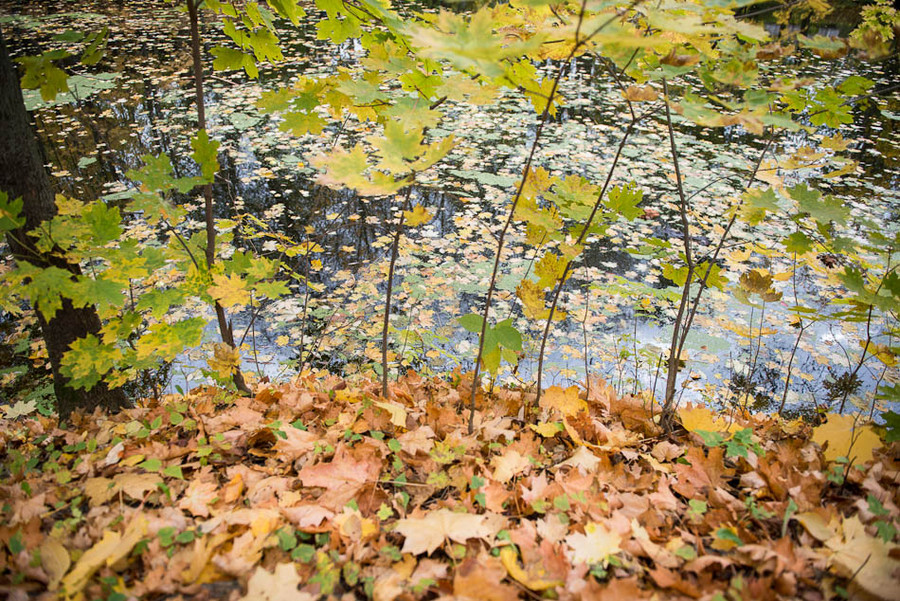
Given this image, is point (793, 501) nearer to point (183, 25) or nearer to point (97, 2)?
point (183, 25)

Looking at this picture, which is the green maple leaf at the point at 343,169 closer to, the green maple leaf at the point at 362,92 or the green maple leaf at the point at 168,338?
the green maple leaf at the point at 362,92

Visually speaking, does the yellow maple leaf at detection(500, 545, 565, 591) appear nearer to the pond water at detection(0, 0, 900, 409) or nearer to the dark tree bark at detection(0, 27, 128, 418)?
the pond water at detection(0, 0, 900, 409)

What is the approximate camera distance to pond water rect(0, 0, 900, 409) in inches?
146

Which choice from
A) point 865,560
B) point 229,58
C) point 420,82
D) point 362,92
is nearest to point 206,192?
point 229,58

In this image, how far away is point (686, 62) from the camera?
136cm

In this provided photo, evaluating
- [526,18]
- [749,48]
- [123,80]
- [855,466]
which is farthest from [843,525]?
[123,80]

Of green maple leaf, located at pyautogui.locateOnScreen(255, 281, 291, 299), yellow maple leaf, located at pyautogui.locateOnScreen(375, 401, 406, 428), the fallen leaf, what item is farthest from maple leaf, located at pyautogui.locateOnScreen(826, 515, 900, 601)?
green maple leaf, located at pyautogui.locateOnScreen(255, 281, 291, 299)

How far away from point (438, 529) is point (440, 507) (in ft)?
0.56

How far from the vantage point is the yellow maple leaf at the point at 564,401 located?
1.98 metres

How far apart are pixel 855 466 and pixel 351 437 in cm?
173

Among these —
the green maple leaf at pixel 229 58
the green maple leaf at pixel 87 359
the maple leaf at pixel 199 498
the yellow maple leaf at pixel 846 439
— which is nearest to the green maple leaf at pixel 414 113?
the green maple leaf at pixel 229 58

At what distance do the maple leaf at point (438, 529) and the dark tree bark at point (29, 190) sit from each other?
4.80 ft

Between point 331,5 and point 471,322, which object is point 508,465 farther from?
point 331,5

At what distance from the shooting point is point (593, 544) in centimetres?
124
